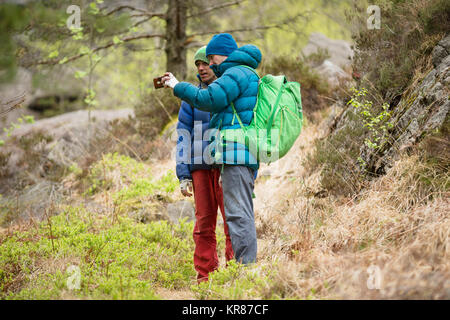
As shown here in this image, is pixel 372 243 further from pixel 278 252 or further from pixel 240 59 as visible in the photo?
pixel 240 59

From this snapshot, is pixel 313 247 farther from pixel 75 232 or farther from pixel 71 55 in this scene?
pixel 71 55

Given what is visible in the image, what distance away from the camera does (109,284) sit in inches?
114

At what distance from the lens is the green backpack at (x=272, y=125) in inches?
125

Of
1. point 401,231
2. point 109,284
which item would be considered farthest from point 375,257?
point 109,284

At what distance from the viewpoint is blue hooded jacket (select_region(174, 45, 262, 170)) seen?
3.10 m

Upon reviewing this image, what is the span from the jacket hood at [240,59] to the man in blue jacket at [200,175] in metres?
0.26

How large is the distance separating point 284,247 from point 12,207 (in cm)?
451

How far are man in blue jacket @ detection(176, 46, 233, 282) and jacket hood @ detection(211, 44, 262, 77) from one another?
26cm

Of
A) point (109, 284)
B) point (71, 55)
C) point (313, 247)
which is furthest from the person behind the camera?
point (71, 55)

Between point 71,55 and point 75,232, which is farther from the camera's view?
point 71,55

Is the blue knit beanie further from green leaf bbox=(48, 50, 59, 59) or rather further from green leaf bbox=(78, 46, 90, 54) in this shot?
green leaf bbox=(48, 50, 59, 59)

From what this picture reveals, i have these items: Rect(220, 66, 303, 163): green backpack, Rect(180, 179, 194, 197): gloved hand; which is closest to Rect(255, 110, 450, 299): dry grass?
Rect(220, 66, 303, 163): green backpack

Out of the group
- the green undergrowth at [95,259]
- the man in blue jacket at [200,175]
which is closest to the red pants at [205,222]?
the man in blue jacket at [200,175]

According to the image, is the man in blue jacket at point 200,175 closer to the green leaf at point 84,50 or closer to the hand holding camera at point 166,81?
the hand holding camera at point 166,81
